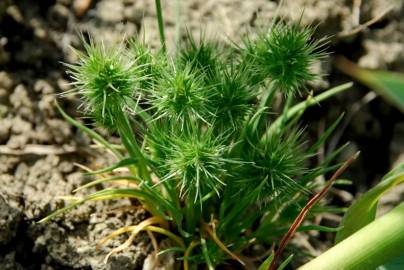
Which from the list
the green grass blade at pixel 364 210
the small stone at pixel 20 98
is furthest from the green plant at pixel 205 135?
the small stone at pixel 20 98

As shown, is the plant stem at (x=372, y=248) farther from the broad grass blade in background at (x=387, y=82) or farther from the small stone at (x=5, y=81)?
the small stone at (x=5, y=81)

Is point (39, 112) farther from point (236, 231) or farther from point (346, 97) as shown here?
point (346, 97)

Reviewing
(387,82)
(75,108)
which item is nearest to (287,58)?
(387,82)

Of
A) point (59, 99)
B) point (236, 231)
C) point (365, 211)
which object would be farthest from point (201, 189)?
point (59, 99)

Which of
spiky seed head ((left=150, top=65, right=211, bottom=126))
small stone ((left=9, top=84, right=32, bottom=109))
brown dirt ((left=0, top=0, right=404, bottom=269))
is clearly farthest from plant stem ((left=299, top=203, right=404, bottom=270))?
small stone ((left=9, top=84, right=32, bottom=109))

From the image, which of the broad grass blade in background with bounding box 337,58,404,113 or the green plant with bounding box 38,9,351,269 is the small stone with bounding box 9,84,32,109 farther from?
the broad grass blade in background with bounding box 337,58,404,113

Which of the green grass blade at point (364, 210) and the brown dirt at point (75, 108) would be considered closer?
the green grass blade at point (364, 210)
